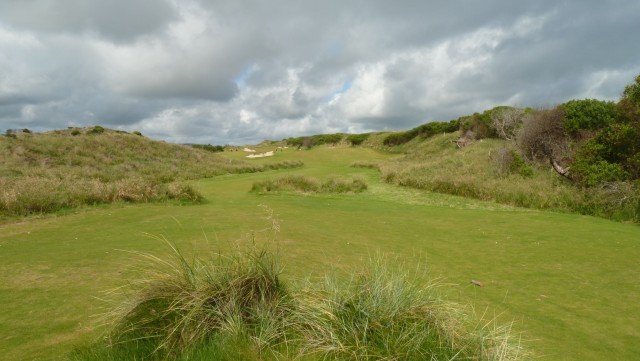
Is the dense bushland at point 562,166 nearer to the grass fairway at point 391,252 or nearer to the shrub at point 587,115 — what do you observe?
the shrub at point 587,115

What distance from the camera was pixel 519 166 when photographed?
58.6 ft

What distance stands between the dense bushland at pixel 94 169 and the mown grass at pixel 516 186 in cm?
1086

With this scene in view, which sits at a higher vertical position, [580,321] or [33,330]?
[33,330]

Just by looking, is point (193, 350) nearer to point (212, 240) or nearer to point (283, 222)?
point (212, 240)

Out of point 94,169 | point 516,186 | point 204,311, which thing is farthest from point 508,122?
point 204,311

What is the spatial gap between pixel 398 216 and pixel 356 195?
612 cm

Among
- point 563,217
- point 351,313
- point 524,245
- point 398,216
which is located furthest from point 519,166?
point 351,313

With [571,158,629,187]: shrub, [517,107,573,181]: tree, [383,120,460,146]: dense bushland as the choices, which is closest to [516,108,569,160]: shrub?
[517,107,573,181]: tree

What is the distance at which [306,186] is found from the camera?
1934cm

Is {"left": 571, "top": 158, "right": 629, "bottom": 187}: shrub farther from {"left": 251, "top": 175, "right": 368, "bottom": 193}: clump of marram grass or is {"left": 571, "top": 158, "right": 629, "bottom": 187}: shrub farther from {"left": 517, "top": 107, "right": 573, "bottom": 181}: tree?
{"left": 251, "top": 175, "right": 368, "bottom": 193}: clump of marram grass

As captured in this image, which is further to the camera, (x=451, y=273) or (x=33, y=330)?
(x=451, y=273)

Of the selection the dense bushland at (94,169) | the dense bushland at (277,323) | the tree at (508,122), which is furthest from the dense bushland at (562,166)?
the dense bushland at (94,169)

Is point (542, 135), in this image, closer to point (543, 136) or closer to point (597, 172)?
point (543, 136)

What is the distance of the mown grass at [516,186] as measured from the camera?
11711 mm
